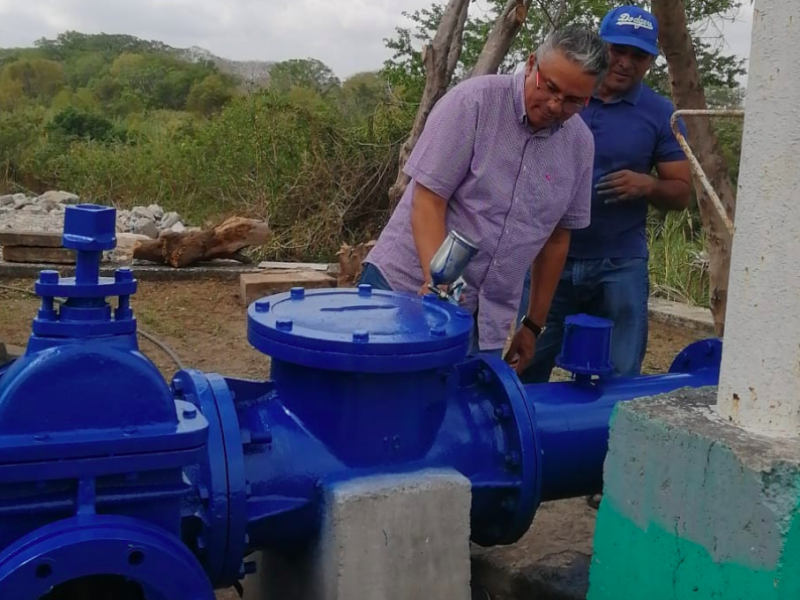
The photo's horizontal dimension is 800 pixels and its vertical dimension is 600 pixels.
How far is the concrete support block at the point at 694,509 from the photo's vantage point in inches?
62.3

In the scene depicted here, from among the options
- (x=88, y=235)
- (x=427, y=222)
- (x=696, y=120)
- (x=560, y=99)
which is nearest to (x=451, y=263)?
(x=427, y=222)

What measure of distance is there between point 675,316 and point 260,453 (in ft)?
16.9

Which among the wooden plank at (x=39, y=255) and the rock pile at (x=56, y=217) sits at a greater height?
the rock pile at (x=56, y=217)

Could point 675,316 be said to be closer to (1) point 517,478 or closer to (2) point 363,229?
(2) point 363,229

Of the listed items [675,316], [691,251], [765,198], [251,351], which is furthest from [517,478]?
[691,251]

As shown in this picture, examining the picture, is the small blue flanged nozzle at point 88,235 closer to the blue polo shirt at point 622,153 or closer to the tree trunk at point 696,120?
the blue polo shirt at point 622,153

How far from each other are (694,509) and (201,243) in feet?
20.8

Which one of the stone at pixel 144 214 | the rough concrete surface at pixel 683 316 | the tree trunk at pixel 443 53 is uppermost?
the tree trunk at pixel 443 53

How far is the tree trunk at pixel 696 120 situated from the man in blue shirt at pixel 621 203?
0.90m

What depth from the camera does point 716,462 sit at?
1.67 meters

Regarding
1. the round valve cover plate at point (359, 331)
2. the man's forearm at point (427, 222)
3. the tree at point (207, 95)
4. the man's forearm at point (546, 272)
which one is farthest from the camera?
the tree at point (207, 95)

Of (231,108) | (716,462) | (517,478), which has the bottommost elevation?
(517,478)

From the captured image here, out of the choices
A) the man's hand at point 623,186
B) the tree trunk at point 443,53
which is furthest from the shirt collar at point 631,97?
the tree trunk at point 443,53

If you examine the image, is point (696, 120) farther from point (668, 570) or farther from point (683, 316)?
point (668, 570)
